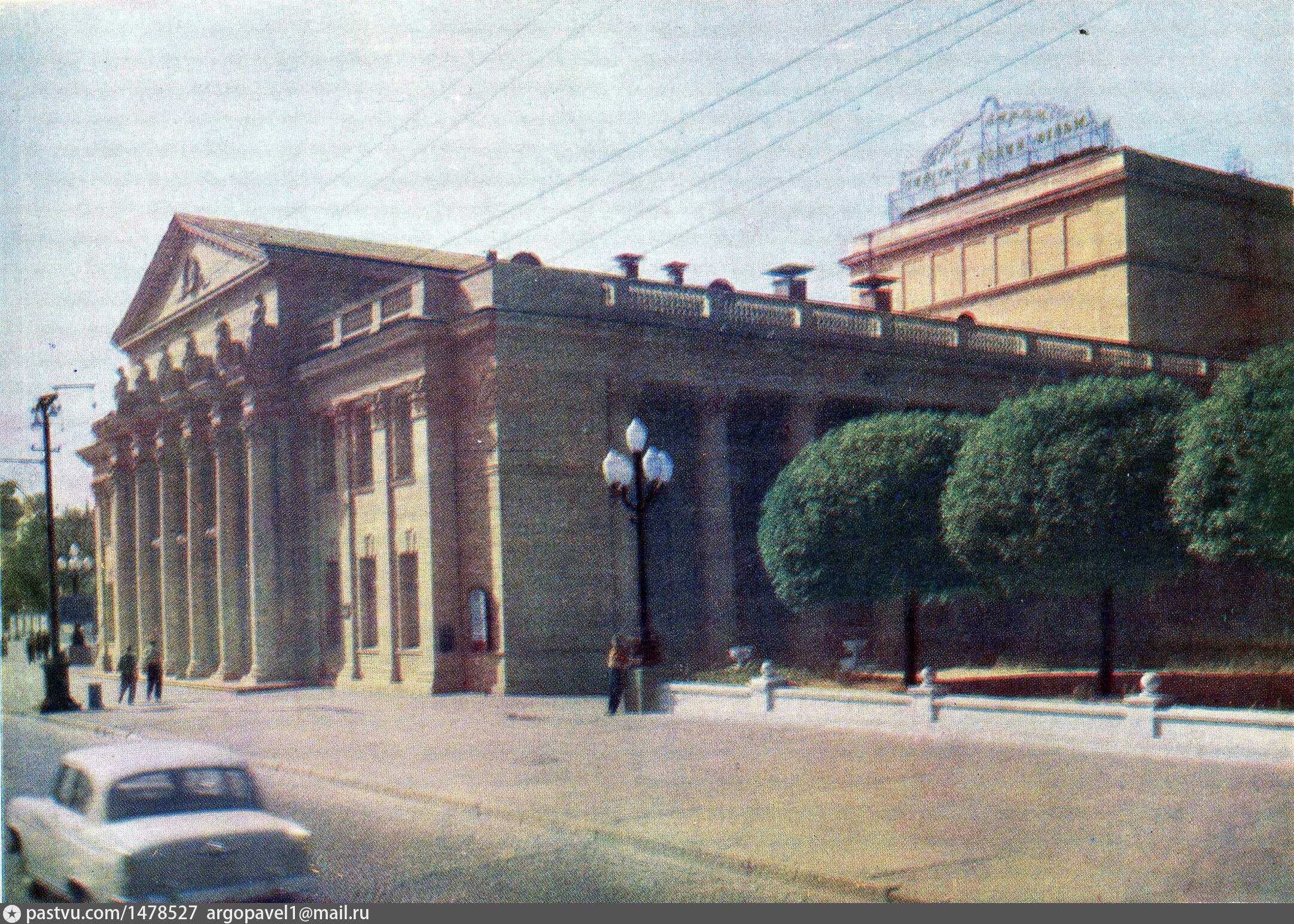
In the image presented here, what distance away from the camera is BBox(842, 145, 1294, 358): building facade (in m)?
41.6

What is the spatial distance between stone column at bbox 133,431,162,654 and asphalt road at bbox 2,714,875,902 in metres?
35.8

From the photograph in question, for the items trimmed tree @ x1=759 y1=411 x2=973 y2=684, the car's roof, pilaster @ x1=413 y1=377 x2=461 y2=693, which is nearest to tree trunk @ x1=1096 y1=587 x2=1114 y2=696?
trimmed tree @ x1=759 y1=411 x2=973 y2=684

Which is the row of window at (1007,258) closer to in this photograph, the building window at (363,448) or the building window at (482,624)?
the building window at (363,448)

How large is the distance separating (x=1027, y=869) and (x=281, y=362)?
105 ft

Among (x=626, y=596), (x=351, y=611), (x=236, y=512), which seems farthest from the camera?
(x=236, y=512)

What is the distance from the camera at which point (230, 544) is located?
40.1 meters

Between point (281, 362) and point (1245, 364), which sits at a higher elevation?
point (281, 362)

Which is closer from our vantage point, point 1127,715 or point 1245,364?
point 1127,715

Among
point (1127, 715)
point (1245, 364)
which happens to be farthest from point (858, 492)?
point (1127, 715)

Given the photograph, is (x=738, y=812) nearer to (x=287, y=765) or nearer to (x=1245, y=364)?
(x=287, y=765)

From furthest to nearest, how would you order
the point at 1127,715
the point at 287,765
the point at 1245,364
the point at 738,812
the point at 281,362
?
the point at 281,362 < the point at 1245,364 < the point at 287,765 < the point at 1127,715 < the point at 738,812

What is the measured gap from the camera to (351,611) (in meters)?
34.8

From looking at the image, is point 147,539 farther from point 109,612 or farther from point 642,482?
point 642,482

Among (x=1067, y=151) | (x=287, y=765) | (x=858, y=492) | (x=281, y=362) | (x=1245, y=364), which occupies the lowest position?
(x=287, y=765)
